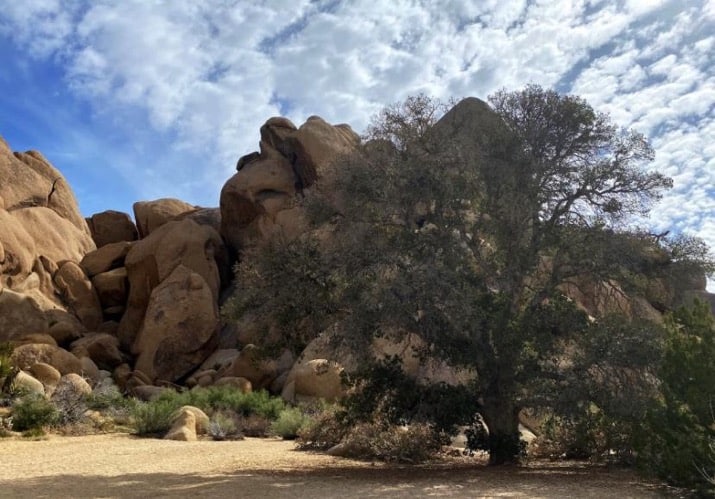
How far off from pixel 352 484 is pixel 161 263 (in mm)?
31373

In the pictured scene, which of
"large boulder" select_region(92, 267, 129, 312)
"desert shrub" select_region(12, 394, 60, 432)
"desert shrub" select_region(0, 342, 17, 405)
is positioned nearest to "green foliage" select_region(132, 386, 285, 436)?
"desert shrub" select_region(12, 394, 60, 432)

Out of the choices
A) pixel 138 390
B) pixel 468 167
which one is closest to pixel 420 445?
pixel 468 167

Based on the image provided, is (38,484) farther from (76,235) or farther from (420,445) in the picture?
(76,235)

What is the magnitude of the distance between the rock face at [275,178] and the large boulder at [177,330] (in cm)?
501

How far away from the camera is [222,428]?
62.9ft

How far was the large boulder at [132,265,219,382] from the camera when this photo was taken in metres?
34.8

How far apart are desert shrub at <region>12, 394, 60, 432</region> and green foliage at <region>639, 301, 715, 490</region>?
15.2 m

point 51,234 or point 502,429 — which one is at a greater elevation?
point 51,234

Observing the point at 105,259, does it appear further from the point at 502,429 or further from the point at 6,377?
the point at 502,429

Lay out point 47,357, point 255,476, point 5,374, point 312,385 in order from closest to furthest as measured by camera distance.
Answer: point 255,476 → point 5,374 → point 312,385 → point 47,357

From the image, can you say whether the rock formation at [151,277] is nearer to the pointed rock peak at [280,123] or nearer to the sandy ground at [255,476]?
the pointed rock peak at [280,123]

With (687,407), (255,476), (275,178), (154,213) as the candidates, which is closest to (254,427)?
(255,476)

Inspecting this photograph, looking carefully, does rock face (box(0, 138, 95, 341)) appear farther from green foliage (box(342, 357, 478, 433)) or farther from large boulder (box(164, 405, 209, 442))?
green foliage (box(342, 357, 478, 433))


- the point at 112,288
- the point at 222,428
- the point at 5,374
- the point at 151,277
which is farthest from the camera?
the point at 112,288
